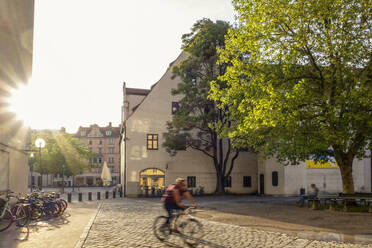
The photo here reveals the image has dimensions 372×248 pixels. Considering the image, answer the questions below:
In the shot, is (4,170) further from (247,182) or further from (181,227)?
(247,182)

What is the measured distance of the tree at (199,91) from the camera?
105ft

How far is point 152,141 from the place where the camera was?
1393 inches

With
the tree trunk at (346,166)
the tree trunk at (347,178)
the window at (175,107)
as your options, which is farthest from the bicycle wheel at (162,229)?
the window at (175,107)

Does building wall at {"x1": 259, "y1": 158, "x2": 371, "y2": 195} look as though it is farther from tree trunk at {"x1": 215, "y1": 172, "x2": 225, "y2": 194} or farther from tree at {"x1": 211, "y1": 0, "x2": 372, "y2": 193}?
tree at {"x1": 211, "y1": 0, "x2": 372, "y2": 193}

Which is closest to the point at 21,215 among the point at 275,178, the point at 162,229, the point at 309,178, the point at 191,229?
the point at 162,229

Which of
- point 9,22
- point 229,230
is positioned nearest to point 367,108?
point 229,230

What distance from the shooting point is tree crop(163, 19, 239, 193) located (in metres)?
31.9

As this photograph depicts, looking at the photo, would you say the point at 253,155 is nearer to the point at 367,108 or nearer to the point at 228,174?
the point at 228,174

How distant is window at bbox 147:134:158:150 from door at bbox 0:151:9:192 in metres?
18.3

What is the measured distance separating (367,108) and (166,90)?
2165 centimetres

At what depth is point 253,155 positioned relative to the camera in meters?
38.0

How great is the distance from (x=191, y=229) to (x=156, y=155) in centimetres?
2503

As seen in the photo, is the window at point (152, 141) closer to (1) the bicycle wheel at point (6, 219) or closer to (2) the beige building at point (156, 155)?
(2) the beige building at point (156, 155)

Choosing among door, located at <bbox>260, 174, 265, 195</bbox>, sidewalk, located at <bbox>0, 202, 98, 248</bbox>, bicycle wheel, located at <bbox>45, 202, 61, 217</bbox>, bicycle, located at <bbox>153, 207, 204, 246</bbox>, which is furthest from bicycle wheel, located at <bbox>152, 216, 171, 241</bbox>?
door, located at <bbox>260, 174, 265, 195</bbox>
